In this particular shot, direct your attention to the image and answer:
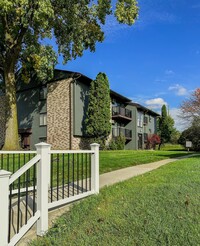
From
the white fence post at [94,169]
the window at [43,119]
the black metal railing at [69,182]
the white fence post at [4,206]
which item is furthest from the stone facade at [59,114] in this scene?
the white fence post at [4,206]

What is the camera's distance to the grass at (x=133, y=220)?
3.45 metres

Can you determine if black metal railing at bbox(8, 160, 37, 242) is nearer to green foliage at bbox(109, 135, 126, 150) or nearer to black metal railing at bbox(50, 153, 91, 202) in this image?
black metal railing at bbox(50, 153, 91, 202)

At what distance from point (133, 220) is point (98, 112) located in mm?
20858

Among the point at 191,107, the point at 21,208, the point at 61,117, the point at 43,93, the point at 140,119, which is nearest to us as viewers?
the point at 21,208

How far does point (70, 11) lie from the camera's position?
64.1 ft

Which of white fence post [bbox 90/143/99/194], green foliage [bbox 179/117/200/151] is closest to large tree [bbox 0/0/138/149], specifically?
white fence post [bbox 90/143/99/194]

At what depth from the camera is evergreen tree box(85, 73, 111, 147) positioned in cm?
2461

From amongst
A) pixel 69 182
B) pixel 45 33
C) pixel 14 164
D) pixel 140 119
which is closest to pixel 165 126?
pixel 140 119

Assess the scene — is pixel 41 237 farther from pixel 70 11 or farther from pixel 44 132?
pixel 44 132

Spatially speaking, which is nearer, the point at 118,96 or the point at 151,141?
the point at 118,96

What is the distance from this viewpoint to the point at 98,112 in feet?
81.0

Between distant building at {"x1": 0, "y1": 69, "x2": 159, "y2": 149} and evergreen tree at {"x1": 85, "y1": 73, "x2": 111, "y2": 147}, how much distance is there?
0.83 meters

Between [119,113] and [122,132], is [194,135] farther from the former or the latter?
[119,113]

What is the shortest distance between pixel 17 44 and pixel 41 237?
17.0 meters
